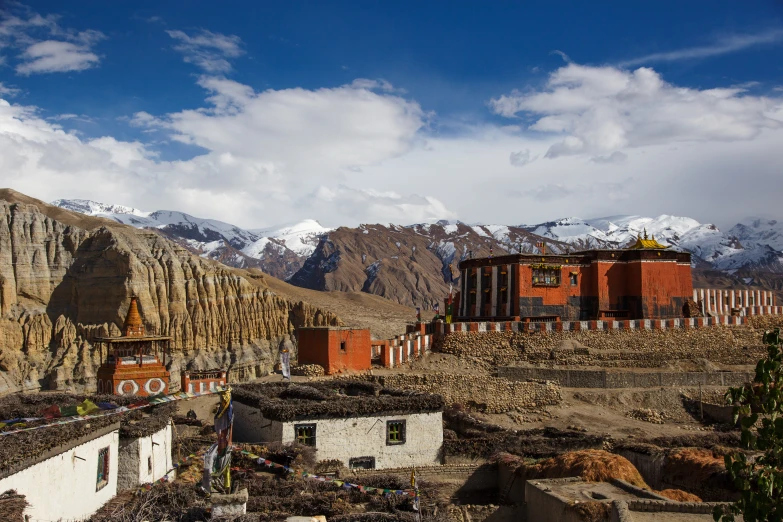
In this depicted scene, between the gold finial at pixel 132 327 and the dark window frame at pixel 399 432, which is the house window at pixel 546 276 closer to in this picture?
the dark window frame at pixel 399 432

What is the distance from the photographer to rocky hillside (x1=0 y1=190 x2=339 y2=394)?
2766 inches

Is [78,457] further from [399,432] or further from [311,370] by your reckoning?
[311,370]

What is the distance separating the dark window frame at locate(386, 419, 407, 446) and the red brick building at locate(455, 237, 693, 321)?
17129mm

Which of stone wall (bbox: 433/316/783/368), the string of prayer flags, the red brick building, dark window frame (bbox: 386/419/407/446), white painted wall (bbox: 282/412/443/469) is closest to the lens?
the string of prayer flags

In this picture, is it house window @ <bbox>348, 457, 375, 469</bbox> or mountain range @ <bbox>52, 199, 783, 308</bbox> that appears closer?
house window @ <bbox>348, 457, 375, 469</bbox>

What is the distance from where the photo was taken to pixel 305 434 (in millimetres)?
23516

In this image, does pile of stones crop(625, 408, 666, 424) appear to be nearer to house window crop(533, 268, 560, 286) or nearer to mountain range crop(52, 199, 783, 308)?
house window crop(533, 268, 560, 286)

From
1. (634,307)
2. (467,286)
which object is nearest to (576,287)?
(634,307)

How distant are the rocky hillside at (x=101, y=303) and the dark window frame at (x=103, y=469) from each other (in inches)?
2110

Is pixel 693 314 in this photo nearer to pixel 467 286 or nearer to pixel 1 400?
pixel 467 286

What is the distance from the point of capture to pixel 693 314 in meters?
42.8

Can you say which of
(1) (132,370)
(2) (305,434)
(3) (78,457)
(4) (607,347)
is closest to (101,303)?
(1) (132,370)

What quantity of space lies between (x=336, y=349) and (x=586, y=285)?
647 inches

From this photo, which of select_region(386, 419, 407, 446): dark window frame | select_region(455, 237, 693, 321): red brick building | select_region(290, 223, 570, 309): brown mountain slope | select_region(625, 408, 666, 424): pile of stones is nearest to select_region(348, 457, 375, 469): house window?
select_region(386, 419, 407, 446): dark window frame
